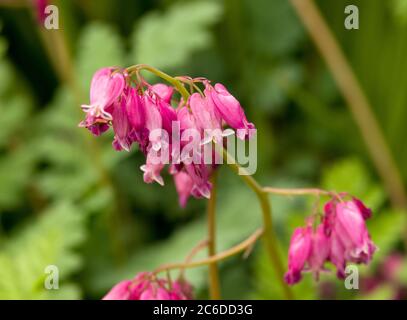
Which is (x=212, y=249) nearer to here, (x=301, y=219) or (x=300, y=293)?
(x=300, y=293)

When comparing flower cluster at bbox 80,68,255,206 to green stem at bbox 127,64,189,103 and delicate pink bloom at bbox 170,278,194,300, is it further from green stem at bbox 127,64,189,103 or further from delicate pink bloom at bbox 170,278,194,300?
delicate pink bloom at bbox 170,278,194,300

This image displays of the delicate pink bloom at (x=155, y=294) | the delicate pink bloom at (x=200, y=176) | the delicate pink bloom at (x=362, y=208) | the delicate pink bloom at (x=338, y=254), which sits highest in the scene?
the delicate pink bloom at (x=200, y=176)

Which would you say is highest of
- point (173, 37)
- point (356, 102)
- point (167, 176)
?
point (173, 37)

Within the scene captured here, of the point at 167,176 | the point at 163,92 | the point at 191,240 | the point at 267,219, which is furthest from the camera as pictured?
the point at 167,176

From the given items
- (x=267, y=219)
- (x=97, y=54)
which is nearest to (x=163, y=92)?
(x=267, y=219)

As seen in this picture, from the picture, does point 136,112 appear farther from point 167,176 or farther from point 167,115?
point 167,176

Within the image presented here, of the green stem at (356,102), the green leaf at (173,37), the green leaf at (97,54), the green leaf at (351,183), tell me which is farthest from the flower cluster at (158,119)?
the green stem at (356,102)

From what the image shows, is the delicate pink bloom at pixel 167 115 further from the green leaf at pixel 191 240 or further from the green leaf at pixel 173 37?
the green leaf at pixel 173 37
